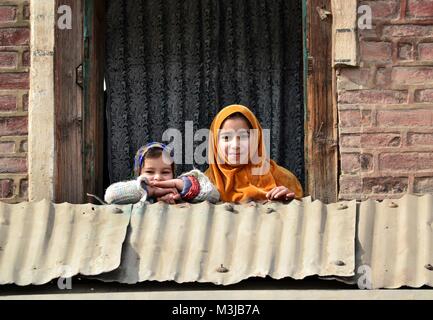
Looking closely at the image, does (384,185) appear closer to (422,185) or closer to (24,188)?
(422,185)

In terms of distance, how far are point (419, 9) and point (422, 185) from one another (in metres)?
1.03

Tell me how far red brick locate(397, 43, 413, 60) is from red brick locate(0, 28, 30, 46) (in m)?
2.18

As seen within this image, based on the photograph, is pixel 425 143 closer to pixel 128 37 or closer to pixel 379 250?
pixel 379 250

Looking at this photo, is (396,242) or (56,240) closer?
(396,242)

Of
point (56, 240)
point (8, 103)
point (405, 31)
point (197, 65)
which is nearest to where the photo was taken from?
point (56, 240)

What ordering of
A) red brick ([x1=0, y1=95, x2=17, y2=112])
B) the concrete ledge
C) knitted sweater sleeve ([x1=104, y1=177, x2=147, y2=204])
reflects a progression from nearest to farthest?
the concrete ledge, knitted sweater sleeve ([x1=104, y1=177, x2=147, y2=204]), red brick ([x1=0, y1=95, x2=17, y2=112])

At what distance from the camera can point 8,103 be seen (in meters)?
7.62

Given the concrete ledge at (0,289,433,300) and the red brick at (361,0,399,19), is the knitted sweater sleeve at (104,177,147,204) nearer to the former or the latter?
the concrete ledge at (0,289,433,300)

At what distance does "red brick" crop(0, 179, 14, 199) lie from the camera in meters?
7.52

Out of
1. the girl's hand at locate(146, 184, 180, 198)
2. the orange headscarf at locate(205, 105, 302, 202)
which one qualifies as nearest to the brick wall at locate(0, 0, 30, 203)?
the girl's hand at locate(146, 184, 180, 198)

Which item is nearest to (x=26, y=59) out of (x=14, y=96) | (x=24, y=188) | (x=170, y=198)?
(x=14, y=96)

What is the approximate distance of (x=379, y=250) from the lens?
6.58 m

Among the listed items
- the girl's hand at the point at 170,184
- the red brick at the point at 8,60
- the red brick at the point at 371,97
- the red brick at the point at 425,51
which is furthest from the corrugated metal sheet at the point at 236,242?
the red brick at the point at 8,60
